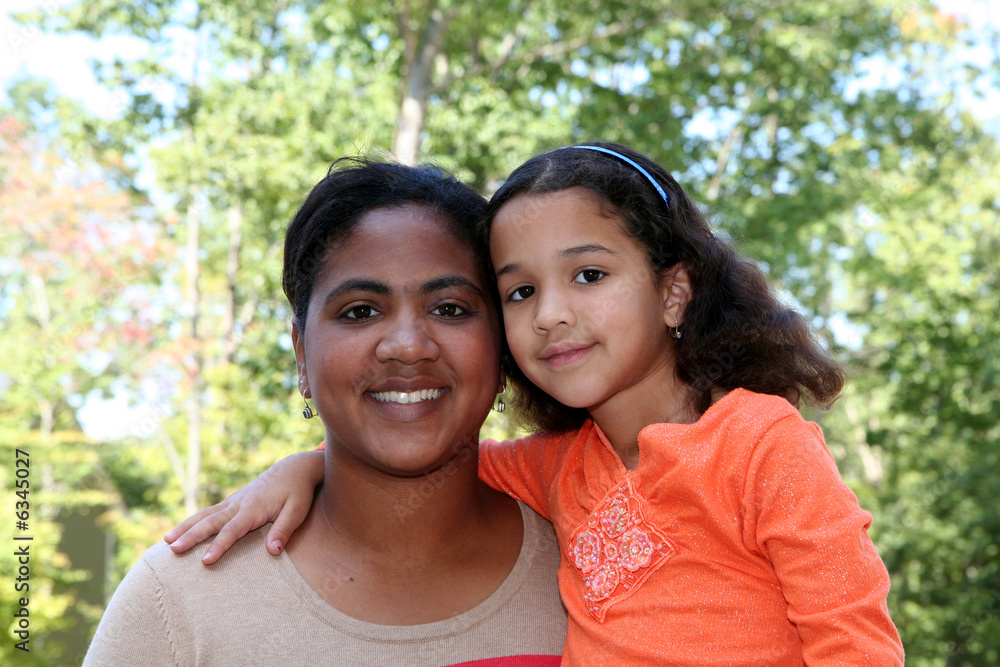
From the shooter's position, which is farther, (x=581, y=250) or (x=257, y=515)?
(x=581, y=250)

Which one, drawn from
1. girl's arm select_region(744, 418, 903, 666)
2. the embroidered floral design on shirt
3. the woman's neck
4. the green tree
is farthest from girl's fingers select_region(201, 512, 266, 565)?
the green tree

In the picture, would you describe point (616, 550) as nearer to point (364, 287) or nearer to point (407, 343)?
point (407, 343)

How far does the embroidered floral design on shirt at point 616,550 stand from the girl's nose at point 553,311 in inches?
17.2

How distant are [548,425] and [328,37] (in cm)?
1097

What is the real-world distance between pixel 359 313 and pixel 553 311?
48 cm

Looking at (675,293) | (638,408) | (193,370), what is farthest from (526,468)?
(193,370)

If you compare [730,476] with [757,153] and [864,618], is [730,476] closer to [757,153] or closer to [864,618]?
[864,618]

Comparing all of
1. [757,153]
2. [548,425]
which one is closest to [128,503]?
[757,153]

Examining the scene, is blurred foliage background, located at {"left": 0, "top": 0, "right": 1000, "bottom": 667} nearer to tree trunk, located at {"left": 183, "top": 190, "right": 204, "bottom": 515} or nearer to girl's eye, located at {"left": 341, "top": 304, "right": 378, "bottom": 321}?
tree trunk, located at {"left": 183, "top": 190, "right": 204, "bottom": 515}

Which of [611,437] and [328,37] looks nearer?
[611,437]

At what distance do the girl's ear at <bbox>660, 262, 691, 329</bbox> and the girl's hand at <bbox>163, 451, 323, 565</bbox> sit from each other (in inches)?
41.7

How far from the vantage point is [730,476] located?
1.87m

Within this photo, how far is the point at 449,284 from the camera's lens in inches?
79.2

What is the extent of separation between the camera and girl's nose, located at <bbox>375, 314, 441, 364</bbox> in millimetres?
1883
